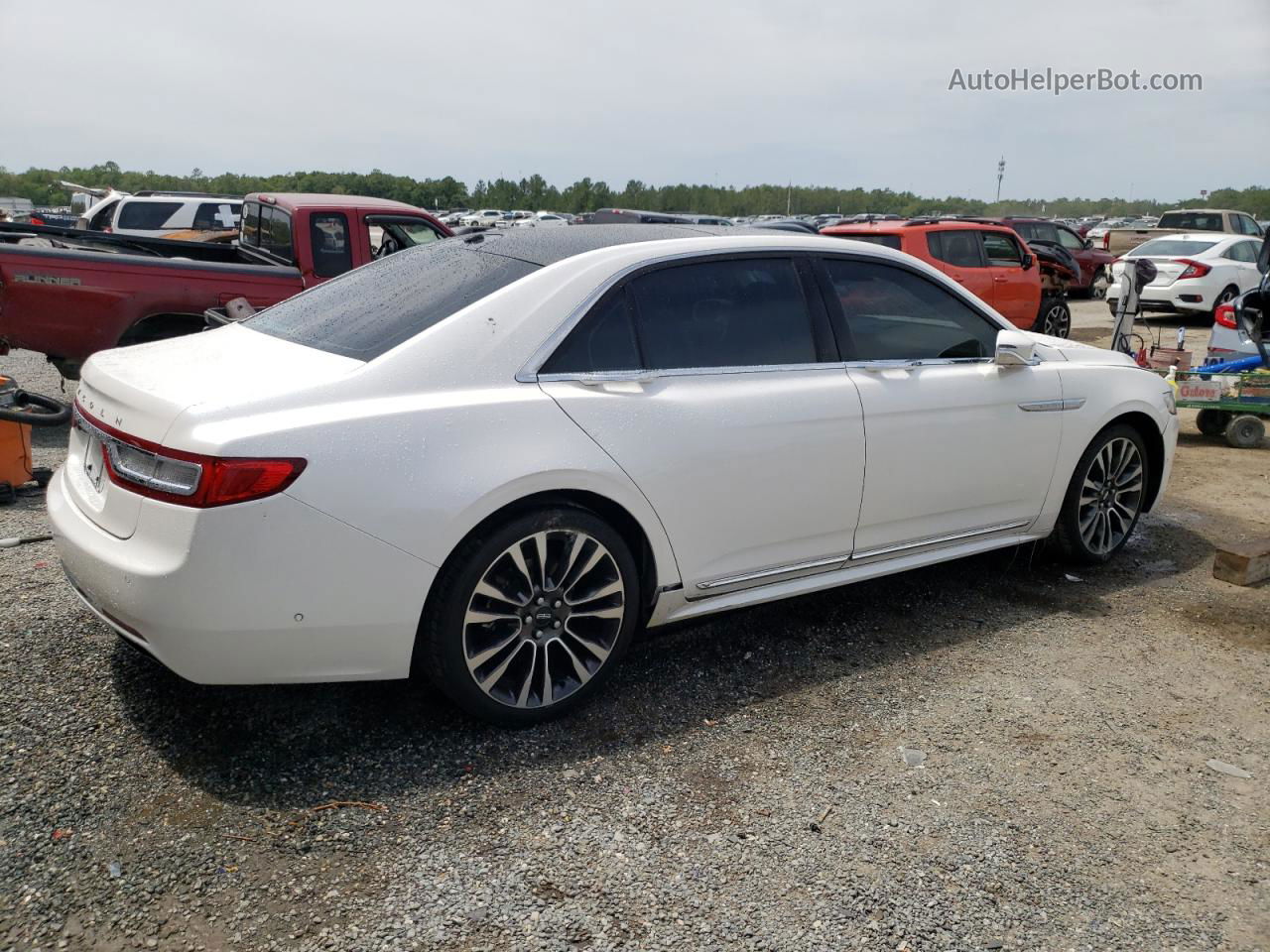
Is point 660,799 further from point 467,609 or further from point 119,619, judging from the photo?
point 119,619

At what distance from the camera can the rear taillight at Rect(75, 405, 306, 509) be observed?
2.85 meters

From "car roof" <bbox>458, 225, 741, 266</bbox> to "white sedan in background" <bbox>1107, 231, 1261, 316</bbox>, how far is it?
13905mm

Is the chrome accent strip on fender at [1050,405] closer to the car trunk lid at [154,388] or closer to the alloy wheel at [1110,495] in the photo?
the alloy wheel at [1110,495]

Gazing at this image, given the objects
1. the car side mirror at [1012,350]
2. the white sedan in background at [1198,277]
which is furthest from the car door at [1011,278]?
the car side mirror at [1012,350]

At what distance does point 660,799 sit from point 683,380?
145 cm

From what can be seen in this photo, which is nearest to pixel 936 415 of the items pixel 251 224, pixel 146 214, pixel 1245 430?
pixel 1245 430

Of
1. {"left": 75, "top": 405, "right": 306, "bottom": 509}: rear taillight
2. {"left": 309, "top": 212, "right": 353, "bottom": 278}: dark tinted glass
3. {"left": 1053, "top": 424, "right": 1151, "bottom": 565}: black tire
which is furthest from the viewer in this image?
{"left": 309, "top": 212, "right": 353, "bottom": 278}: dark tinted glass

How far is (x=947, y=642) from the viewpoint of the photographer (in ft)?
14.2

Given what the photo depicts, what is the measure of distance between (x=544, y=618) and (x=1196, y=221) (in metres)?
25.9

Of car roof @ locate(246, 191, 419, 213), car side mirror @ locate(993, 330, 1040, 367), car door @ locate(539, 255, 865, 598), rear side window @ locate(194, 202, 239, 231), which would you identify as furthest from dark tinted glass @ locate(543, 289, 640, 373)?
rear side window @ locate(194, 202, 239, 231)

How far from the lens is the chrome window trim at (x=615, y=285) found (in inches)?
135

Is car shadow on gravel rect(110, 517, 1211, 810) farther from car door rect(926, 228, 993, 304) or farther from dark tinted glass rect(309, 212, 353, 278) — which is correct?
car door rect(926, 228, 993, 304)

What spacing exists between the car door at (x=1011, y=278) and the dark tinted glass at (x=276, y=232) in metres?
8.86

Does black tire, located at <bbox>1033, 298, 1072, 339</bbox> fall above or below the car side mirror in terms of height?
below
